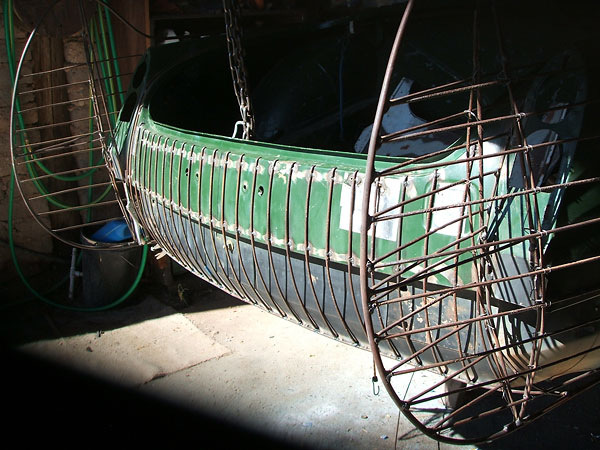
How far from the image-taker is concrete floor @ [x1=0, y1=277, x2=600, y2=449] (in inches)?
92.7

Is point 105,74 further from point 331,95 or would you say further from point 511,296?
point 511,296

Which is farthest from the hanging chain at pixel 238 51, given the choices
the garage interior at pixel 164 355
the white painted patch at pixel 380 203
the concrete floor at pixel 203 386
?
the concrete floor at pixel 203 386

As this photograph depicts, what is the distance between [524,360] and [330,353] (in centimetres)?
168

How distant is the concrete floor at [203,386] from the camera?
7.73 ft

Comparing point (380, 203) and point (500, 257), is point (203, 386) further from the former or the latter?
point (500, 257)

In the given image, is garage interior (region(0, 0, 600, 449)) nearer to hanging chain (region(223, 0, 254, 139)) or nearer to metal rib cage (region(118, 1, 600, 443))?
metal rib cage (region(118, 1, 600, 443))

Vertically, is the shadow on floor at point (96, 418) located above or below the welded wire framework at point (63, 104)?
below

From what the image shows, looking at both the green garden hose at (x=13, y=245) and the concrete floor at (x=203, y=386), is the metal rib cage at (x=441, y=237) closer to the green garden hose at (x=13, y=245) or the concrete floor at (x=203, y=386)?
the concrete floor at (x=203, y=386)

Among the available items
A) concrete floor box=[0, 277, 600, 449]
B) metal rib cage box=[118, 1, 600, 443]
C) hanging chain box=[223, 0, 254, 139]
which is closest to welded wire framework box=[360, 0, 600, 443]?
metal rib cage box=[118, 1, 600, 443]

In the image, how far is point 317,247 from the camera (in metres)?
1.50

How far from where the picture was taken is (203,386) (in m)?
2.75

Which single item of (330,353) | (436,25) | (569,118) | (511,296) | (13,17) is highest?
(13,17)

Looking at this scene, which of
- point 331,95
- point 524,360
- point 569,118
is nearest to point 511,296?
point 524,360

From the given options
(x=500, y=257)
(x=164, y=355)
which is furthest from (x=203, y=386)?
(x=500, y=257)
